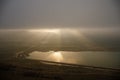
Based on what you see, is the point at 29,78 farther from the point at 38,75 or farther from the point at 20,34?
the point at 20,34

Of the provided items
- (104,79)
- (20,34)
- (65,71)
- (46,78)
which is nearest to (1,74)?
(46,78)

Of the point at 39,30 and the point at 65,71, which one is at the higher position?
the point at 39,30

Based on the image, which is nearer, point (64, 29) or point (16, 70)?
point (16, 70)

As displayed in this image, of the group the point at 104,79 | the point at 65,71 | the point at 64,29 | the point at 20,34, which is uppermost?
the point at 64,29

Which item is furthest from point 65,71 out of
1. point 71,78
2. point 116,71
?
point 116,71

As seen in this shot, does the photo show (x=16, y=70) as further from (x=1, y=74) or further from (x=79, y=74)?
(x=79, y=74)

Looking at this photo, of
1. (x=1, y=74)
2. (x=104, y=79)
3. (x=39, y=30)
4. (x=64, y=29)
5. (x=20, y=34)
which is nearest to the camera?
(x=104, y=79)

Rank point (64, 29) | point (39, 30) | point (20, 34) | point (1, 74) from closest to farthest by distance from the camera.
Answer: point (1, 74)
point (20, 34)
point (39, 30)
point (64, 29)

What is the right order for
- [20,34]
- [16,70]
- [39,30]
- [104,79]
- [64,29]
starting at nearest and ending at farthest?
[104,79] < [16,70] < [20,34] < [39,30] < [64,29]

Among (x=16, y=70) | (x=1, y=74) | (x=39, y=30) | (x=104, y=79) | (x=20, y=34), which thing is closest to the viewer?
(x=104, y=79)
